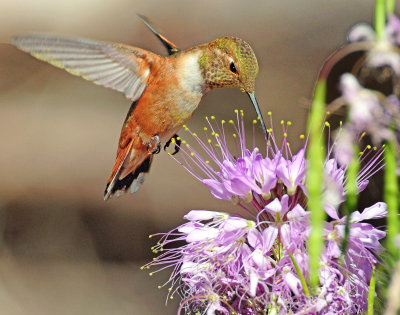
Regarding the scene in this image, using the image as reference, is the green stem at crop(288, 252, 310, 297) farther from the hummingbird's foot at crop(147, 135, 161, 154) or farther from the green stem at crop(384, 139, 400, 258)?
the hummingbird's foot at crop(147, 135, 161, 154)

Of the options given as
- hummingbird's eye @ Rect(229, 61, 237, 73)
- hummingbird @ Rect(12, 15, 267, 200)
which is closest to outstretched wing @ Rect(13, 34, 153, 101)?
hummingbird @ Rect(12, 15, 267, 200)

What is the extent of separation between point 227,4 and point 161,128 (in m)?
2.08

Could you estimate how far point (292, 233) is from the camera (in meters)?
1.00

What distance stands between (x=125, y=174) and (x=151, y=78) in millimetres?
247

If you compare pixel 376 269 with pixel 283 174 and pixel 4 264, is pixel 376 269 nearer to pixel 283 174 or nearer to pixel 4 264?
pixel 283 174

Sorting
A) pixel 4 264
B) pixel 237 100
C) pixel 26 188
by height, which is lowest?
pixel 4 264

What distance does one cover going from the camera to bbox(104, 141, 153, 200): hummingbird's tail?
5.17 ft

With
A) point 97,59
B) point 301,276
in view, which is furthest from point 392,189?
point 97,59

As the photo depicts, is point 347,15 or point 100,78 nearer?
point 100,78

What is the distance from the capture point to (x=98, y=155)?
3381 mm

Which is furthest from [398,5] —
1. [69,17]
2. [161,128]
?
[161,128]

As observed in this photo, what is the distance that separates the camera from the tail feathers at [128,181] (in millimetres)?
1581

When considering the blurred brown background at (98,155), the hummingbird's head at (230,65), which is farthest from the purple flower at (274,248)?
the blurred brown background at (98,155)

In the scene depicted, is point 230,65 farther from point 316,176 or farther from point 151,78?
point 316,176
